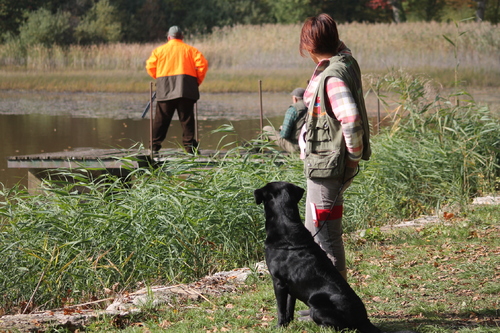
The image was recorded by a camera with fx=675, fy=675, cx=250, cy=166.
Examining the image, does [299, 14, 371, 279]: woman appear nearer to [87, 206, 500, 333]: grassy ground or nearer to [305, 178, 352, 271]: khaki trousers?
[305, 178, 352, 271]: khaki trousers

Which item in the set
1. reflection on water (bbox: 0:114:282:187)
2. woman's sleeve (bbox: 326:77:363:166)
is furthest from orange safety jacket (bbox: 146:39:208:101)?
woman's sleeve (bbox: 326:77:363:166)

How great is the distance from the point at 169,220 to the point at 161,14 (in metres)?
33.9

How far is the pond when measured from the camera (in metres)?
14.0

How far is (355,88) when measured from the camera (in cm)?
376

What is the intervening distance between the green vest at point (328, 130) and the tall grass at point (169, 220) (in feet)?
6.61

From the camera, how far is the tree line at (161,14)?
3278cm

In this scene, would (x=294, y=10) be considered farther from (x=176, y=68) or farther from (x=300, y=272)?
(x=300, y=272)

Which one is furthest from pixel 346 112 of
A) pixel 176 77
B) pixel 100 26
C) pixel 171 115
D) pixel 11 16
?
pixel 11 16

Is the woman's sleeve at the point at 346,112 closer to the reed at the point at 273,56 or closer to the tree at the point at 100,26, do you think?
the reed at the point at 273,56

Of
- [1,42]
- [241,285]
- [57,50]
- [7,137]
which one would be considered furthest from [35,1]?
[241,285]

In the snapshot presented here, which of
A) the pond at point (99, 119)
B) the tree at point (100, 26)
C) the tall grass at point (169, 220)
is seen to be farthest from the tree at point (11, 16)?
the tall grass at point (169, 220)

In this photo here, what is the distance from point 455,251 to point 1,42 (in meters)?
31.8

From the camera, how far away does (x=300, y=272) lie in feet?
12.0

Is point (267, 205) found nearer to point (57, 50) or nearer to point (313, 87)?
point (313, 87)
